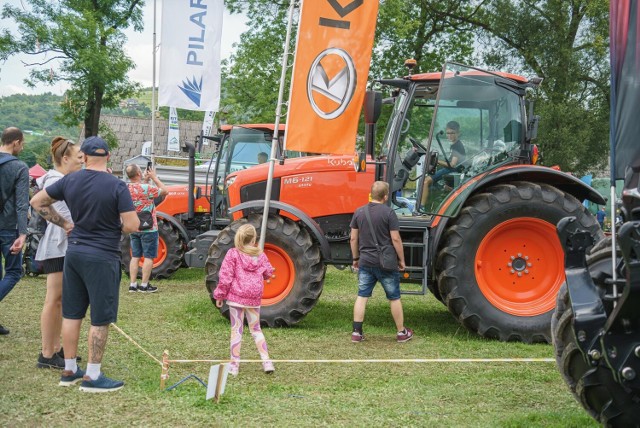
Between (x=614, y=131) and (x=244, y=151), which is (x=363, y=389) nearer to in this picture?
(x=614, y=131)

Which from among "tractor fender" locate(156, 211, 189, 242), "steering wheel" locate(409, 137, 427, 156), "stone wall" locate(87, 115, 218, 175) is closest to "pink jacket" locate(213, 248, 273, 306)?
"steering wheel" locate(409, 137, 427, 156)

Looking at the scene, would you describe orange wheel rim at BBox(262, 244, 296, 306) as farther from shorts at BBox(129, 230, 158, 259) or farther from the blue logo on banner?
the blue logo on banner

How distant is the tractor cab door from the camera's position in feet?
25.2

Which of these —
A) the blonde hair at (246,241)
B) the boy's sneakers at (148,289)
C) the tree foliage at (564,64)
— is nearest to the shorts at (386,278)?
the blonde hair at (246,241)

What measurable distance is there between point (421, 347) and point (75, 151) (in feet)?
12.1

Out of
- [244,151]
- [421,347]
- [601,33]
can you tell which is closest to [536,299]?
[421,347]

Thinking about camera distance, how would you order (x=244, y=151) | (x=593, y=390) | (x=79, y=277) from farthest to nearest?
(x=244, y=151) → (x=79, y=277) → (x=593, y=390)

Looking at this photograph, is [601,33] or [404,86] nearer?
[404,86]

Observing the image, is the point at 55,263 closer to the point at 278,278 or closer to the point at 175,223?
the point at 278,278

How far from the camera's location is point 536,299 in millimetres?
7633

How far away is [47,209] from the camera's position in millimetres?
5473

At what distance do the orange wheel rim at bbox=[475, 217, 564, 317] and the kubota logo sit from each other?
81.6 inches

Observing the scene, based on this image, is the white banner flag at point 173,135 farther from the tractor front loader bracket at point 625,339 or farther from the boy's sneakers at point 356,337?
the tractor front loader bracket at point 625,339

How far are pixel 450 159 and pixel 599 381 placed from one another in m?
4.31
